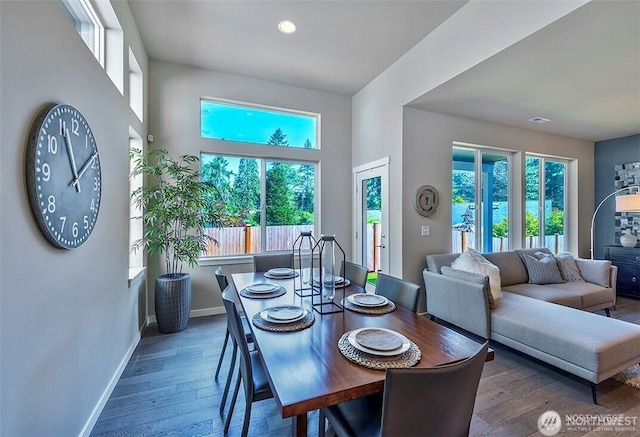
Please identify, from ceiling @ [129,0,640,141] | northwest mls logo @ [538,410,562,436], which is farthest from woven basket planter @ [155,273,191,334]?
northwest mls logo @ [538,410,562,436]

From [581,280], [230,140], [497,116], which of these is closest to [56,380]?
[230,140]

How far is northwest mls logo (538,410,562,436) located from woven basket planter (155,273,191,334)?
10.9 ft

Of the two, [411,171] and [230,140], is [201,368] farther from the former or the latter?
[411,171]

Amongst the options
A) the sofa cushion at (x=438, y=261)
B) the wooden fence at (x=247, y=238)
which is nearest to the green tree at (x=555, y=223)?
the sofa cushion at (x=438, y=261)

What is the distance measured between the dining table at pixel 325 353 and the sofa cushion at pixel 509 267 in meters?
2.68

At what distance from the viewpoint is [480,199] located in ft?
14.3

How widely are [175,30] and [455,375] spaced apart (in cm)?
387

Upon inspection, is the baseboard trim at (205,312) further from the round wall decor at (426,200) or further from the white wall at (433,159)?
the round wall decor at (426,200)

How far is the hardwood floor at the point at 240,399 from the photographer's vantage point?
184 cm

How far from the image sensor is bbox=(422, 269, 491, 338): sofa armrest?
275 cm

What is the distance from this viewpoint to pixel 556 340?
223cm

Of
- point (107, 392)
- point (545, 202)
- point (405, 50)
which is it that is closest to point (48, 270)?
point (107, 392)

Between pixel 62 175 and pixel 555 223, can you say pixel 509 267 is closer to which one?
pixel 555 223

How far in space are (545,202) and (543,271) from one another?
1802 mm
